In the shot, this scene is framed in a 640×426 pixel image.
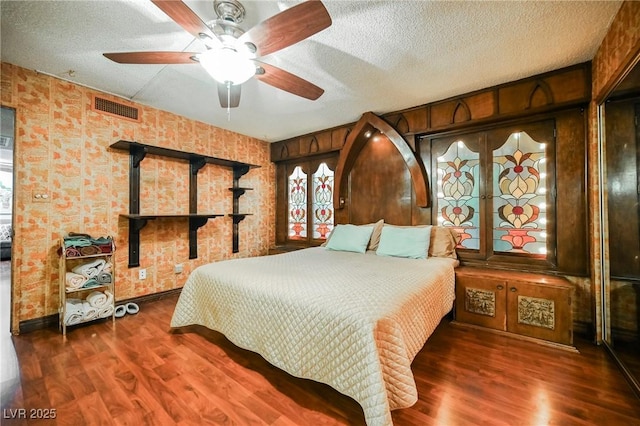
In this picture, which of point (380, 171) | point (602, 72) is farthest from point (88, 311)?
point (602, 72)

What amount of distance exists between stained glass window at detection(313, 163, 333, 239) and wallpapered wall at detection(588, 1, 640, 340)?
2.91m

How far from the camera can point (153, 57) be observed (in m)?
1.72

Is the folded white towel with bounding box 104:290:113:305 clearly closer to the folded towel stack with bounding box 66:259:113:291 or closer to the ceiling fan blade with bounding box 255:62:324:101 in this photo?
the folded towel stack with bounding box 66:259:113:291

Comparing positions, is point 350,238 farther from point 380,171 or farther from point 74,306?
point 74,306

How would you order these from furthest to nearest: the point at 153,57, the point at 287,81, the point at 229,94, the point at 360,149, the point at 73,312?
the point at 360,149 < the point at 73,312 < the point at 229,94 < the point at 287,81 < the point at 153,57

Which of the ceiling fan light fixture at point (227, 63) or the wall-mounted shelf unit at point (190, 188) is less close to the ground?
the ceiling fan light fixture at point (227, 63)

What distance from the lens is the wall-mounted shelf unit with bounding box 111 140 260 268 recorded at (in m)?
3.01

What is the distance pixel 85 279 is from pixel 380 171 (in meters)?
3.57

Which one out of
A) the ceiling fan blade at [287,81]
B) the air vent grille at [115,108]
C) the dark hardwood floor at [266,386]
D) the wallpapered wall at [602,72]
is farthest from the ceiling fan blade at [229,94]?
the wallpapered wall at [602,72]

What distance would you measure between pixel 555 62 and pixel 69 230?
4.89 meters

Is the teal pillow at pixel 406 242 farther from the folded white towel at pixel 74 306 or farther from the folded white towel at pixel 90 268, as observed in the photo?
the folded white towel at pixel 74 306

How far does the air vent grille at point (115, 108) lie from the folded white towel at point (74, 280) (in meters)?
1.75

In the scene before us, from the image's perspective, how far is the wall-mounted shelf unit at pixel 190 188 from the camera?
3010mm

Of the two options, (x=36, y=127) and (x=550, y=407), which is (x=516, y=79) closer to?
(x=550, y=407)
